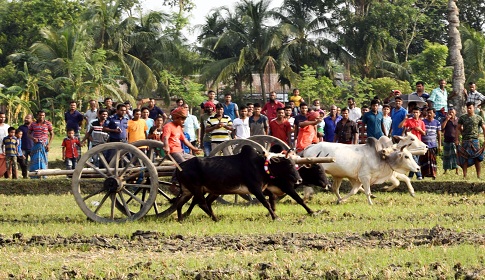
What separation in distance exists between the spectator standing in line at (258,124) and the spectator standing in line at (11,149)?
5.48m

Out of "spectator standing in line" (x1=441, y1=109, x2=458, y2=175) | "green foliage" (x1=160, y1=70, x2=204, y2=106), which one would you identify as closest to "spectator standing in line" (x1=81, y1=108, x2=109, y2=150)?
"spectator standing in line" (x1=441, y1=109, x2=458, y2=175)

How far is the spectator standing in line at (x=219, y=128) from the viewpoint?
15961mm

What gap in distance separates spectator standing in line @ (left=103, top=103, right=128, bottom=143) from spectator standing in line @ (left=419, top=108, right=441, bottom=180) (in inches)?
238

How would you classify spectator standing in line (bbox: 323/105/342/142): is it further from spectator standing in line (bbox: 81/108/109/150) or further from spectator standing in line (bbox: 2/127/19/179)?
spectator standing in line (bbox: 2/127/19/179)

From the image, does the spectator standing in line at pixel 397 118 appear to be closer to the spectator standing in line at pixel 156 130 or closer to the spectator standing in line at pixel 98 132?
the spectator standing in line at pixel 156 130

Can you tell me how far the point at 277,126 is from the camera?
53.9ft

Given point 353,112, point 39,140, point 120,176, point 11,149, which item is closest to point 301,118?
point 353,112

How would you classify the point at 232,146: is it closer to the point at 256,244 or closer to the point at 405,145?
the point at 405,145

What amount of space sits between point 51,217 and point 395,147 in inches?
230

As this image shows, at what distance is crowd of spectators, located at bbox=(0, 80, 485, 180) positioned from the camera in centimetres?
1609

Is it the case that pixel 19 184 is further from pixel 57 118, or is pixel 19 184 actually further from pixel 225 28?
pixel 225 28

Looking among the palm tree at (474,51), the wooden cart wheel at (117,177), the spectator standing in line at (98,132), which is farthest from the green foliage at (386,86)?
the wooden cart wheel at (117,177)

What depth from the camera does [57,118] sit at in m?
35.2

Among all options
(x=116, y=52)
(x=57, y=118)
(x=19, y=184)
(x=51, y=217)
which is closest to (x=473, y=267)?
(x=51, y=217)
